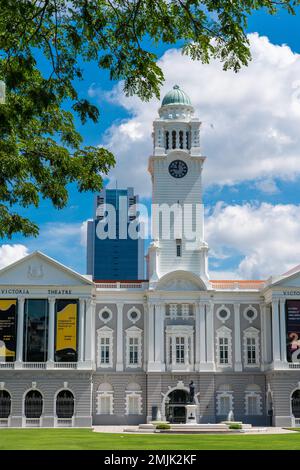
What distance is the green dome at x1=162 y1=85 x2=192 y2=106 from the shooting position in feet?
252

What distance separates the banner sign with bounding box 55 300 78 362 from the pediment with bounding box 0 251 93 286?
1.86 meters

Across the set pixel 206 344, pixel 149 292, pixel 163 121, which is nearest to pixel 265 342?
pixel 206 344

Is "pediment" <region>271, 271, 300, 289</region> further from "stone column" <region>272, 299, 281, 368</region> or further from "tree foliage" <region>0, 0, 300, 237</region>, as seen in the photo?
"tree foliage" <region>0, 0, 300, 237</region>

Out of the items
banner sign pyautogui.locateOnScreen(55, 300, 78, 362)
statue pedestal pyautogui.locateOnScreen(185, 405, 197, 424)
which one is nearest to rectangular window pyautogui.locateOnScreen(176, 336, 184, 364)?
statue pedestal pyautogui.locateOnScreen(185, 405, 197, 424)

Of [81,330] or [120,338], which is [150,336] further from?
[81,330]

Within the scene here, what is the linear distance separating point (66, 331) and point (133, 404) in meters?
9.12

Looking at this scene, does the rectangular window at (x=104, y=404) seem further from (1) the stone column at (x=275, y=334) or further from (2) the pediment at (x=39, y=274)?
(1) the stone column at (x=275, y=334)

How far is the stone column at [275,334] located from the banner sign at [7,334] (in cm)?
2197

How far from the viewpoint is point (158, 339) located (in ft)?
229

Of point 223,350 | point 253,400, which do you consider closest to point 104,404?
point 223,350

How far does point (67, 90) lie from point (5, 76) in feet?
4.24

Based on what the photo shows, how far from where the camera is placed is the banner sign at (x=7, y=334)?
66.8 meters

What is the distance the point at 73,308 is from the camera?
68.0 m

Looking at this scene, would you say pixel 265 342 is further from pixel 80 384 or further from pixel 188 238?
pixel 80 384
